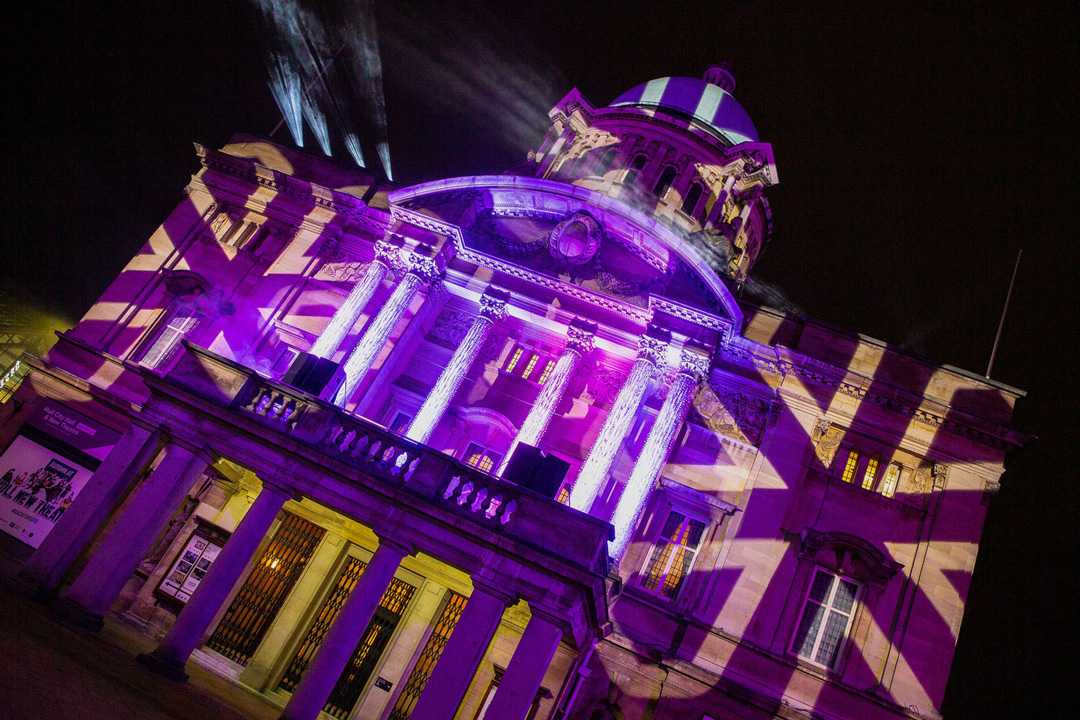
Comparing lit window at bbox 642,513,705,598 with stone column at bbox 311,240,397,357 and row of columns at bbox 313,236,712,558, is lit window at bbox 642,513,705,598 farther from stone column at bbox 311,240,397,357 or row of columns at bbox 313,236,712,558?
stone column at bbox 311,240,397,357

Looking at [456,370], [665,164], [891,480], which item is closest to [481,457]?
[456,370]

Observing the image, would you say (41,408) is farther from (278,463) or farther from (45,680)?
(45,680)

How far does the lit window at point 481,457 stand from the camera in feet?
64.1

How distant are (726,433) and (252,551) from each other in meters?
13.4

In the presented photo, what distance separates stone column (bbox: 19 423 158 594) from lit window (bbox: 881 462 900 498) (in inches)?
754

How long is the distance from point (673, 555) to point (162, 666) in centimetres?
1247

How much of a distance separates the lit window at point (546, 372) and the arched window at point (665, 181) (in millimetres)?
10518

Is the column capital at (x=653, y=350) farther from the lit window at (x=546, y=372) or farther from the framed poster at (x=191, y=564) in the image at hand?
the framed poster at (x=191, y=564)

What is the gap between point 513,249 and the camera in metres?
21.2

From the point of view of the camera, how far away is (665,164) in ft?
89.7

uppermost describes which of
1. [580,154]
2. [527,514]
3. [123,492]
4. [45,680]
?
[580,154]

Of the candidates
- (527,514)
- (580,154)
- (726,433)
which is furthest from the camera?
(580,154)

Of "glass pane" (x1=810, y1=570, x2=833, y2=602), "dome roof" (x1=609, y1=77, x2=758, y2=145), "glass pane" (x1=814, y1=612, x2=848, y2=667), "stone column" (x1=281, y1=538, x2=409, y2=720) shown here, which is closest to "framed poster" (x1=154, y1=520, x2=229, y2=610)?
"stone column" (x1=281, y1=538, x2=409, y2=720)

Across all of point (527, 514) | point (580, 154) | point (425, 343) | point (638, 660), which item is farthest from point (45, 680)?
point (580, 154)
